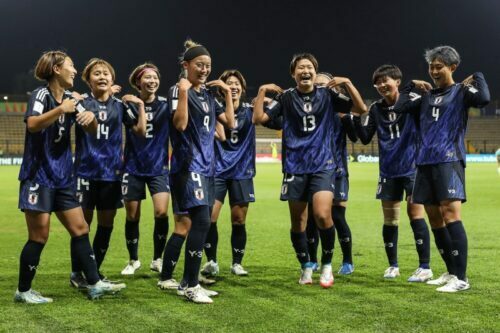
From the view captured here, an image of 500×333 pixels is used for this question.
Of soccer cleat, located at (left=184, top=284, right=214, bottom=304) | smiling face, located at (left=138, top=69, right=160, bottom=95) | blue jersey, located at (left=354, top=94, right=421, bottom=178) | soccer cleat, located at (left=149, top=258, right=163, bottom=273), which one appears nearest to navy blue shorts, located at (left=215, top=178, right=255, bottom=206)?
soccer cleat, located at (left=149, top=258, right=163, bottom=273)

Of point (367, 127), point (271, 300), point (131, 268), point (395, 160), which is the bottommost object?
point (131, 268)

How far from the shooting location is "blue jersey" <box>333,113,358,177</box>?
713 centimetres

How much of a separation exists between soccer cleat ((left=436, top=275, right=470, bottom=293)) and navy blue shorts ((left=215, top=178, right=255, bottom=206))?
243cm

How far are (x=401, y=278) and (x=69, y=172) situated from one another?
11.9 ft

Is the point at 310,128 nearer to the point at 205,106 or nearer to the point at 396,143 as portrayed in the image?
the point at 396,143

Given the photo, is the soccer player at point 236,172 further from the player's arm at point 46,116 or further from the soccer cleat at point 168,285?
the player's arm at point 46,116

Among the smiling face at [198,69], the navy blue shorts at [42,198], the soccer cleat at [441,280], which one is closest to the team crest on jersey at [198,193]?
the smiling face at [198,69]

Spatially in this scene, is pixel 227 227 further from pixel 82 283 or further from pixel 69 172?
pixel 69 172

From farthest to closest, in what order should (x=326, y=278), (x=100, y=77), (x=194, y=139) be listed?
(x=100, y=77), (x=326, y=278), (x=194, y=139)

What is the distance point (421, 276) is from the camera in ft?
20.6

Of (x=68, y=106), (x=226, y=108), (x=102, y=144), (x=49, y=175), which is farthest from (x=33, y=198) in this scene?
(x=226, y=108)

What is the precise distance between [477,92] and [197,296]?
3251 millimetres

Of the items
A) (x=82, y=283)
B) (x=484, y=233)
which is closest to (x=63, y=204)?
(x=82, y=283)

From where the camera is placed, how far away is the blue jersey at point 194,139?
5.43 m
